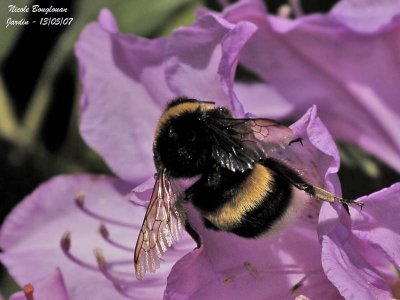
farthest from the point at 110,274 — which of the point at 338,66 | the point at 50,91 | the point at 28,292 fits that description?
the point at 50,91

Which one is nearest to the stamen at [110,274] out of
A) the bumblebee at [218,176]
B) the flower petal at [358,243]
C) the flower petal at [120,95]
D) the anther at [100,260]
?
the anther at [100,260]

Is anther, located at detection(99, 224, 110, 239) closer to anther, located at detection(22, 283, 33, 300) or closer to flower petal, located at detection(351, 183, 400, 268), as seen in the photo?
anther, located at detection(22, 283, 33, 300)

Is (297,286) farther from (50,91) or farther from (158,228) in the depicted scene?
(50,91)

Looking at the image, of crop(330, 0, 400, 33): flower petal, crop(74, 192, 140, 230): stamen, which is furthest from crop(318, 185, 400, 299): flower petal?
crop(74, 192, 140, 230): stamen

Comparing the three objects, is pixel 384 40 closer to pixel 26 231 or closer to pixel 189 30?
pixel 189 30

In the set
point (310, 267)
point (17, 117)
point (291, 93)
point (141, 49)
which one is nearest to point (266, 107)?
point (291, 93)

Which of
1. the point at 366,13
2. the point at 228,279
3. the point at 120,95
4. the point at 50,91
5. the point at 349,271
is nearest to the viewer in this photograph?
the point at 349,271

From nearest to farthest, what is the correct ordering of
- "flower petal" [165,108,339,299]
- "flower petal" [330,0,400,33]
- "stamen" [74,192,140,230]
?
"flower petal" [165,108,339,299] < "flower petal" [330,0,400,33] < "stamen" [74,192,140,230]
